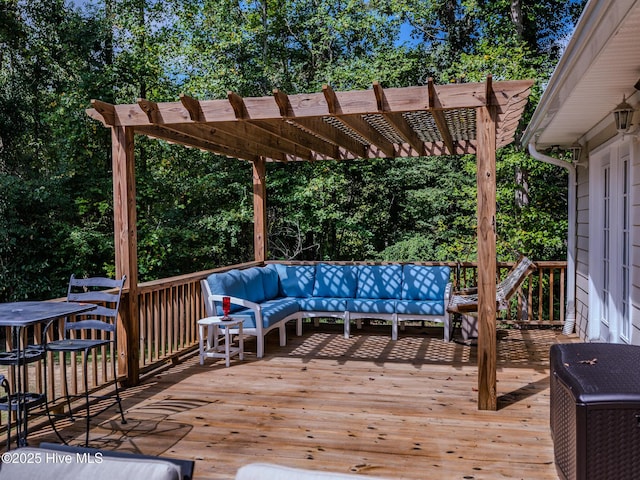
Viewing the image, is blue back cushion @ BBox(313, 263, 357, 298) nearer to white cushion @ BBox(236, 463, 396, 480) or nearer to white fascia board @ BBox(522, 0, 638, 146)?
white fascia board @ BBox(522, 0, 638, 146)

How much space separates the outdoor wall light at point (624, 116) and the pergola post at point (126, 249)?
4.14m

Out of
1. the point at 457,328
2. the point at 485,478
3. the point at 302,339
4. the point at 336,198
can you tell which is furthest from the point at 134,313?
the point at 336,198

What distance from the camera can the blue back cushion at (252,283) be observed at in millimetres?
6711

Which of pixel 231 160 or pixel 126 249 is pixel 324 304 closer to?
pixel 126 249

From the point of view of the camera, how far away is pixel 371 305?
695 cm

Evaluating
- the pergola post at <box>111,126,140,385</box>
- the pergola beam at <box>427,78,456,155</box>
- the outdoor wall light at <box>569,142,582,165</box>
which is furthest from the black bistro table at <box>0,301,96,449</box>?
the outdoor wall light at <box>569,142,582,165</box>

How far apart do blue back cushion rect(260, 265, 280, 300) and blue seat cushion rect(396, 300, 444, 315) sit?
5.67 ft

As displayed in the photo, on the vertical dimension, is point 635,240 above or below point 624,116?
below

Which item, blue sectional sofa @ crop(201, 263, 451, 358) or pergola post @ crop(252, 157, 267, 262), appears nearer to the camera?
blue sectional sofa @ crop(201, 263, 451, 358)

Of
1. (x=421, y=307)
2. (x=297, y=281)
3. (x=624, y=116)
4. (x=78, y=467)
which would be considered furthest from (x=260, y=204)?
(x=78, y=467)

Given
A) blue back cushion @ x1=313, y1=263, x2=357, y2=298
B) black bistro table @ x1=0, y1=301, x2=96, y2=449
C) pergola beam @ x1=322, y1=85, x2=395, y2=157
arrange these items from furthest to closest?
blue back cushion @ x1=313, y1=263, x2=357, y2=298 < pergola beam @ x1=322, y1=85, x2=395, y2=157 < black bistro table @ x1=0, y1=301, x2=96, y2=449

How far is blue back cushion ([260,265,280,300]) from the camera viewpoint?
7348 millimetres

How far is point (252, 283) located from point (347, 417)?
3019mm

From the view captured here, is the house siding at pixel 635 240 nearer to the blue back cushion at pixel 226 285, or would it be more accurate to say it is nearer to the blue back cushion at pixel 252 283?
the blue back cushion at pixel 226 285
